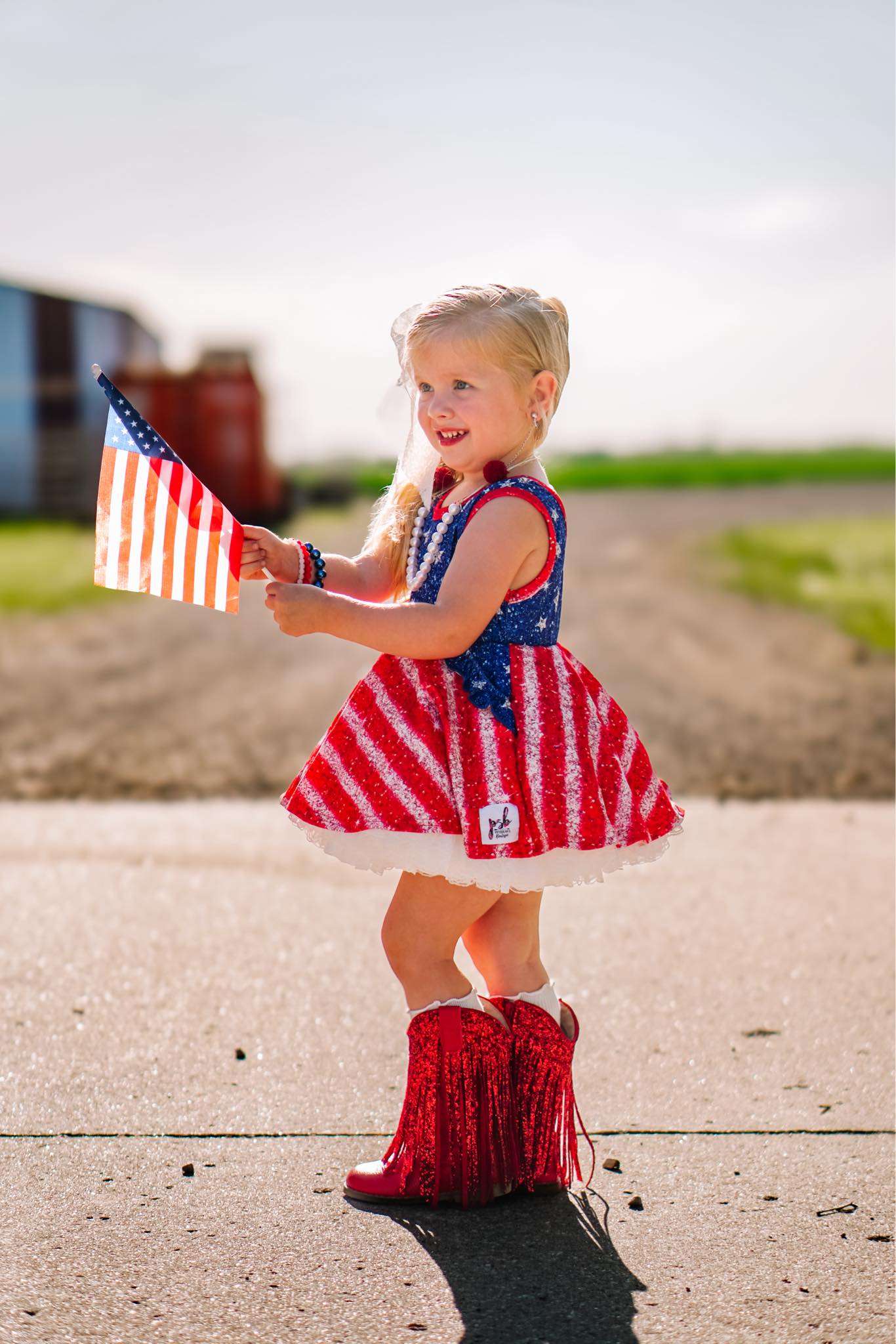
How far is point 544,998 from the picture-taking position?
2.46m

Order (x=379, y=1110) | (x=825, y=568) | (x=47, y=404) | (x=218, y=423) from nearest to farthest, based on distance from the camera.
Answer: (x=379, y=1110) < (x=825, y=568) < (x=218, y=423) < (x=47, y=404)

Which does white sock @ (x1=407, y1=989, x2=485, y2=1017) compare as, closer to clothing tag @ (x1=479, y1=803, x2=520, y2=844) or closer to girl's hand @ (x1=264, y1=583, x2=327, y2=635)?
clothing tag @ (x1=479, y1=803, x2=520, y2=844)

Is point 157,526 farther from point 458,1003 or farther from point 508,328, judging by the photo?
point 458,1003

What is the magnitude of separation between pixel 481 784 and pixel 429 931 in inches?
11.5

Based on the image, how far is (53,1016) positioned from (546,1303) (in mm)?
1480

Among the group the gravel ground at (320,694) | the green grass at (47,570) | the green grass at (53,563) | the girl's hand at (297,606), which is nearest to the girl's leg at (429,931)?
the girl's hand at (297,606)

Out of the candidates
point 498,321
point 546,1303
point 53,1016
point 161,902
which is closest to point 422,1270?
point 546,1303

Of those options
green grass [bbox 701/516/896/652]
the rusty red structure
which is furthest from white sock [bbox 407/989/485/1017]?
the rusty red structure

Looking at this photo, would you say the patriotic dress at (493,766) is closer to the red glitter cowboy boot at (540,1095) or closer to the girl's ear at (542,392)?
the girl's ear at (542,392)

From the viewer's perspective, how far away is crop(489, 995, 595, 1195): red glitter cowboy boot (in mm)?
2428

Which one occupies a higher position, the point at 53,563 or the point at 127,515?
the point at 127,515

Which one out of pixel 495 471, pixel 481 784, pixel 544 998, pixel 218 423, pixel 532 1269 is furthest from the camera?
pixel 218 423

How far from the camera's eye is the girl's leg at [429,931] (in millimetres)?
2361

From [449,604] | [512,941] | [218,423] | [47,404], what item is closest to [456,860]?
[512,941]
